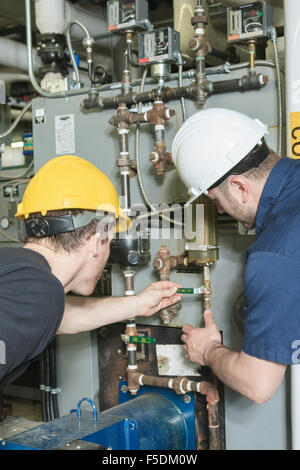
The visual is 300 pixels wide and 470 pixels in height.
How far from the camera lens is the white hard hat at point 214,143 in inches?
50.1

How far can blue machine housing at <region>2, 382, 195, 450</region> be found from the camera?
1242mm

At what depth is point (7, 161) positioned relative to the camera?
98.5 inches

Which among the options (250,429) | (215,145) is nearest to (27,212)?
(215,145)

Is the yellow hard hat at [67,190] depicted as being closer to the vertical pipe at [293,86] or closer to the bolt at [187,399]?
the vertical pipe at [293,86]

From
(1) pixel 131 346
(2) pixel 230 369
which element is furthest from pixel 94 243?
(1) pixel 131 346

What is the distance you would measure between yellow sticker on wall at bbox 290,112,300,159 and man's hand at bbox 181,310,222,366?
0.52m

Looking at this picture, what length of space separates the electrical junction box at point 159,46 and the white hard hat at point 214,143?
383 mm

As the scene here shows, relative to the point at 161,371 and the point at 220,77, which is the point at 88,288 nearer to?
the point at 161,371

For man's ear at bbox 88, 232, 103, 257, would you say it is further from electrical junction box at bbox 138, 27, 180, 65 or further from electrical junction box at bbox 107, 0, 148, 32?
electrical junction box at bbox 107, 0, 148, 32

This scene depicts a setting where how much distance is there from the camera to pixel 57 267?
1.25m

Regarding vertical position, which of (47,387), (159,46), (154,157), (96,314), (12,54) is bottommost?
(47,387)

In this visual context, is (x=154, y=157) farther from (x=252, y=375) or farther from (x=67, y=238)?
(x=252, y=375)

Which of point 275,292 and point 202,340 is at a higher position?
point 275,292

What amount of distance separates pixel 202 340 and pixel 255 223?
0.39 m
